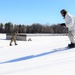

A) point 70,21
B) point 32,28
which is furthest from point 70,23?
point 32,28

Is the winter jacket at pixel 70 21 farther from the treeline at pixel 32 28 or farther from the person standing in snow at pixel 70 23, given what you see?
the treeline at pixel 32 28

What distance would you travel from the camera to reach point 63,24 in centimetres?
714

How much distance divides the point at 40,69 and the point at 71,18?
10.7 feet

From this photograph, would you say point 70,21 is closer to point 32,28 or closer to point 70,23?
point 70,23

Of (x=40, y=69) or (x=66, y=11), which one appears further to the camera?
A: (x=66, y=11)

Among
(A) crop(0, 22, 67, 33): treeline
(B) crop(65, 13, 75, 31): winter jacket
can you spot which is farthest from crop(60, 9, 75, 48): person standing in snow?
(A) crop(0, 22, 67, 33): treeline

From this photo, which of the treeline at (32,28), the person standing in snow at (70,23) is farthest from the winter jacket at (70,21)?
the treeline at (32,28)

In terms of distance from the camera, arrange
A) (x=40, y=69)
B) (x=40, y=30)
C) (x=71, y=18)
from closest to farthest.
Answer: (x=40, y=69) < (x=71, y=18) < (x=40, y=30)

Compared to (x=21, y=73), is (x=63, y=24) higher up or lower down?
higher up

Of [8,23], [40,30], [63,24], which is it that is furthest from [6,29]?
[63,24]

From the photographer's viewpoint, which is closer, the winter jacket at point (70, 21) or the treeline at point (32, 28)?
the winter jacket at point (70, 21)

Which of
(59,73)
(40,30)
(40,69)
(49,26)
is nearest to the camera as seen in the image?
(59,73)

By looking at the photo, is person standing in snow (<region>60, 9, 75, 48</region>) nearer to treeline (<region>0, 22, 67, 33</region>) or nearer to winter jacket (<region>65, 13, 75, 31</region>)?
winter jacket (<region>65, 13, 75, 31</region>)

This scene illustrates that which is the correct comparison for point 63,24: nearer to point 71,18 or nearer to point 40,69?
point 71,18
